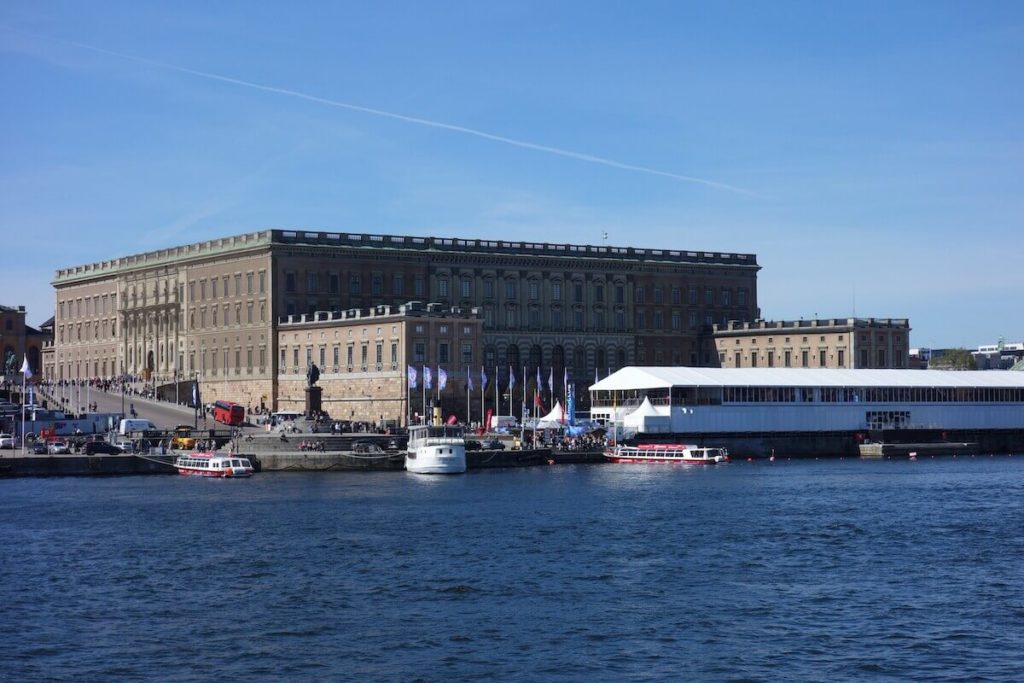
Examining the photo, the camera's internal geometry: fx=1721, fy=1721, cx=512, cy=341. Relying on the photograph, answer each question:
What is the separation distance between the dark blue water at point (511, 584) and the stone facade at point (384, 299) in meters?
71.0

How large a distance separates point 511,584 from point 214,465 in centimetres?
5655

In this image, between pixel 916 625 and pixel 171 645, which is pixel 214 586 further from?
pixel 916 625

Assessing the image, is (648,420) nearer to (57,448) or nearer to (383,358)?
(383,358)

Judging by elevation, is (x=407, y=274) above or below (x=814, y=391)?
above

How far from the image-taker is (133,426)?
136 metres

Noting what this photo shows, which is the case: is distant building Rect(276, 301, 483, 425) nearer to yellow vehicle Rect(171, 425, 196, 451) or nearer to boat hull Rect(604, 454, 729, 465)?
boat hull Rect(604, 454, 729, 465)

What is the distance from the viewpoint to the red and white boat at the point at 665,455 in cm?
13412

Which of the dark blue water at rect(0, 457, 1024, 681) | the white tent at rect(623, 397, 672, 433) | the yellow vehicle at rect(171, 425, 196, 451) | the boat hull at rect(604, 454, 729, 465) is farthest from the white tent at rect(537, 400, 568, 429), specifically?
the dark blue water at rect(0, 457, 1024, 681)

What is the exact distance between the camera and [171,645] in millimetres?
52406

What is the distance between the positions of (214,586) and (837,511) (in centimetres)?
3896

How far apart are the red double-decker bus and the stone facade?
2130 centimetres

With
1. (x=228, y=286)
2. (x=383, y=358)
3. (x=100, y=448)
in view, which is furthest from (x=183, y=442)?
(x=228, y=286)

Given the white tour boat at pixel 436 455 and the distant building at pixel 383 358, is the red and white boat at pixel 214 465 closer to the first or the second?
the white tour boat at pixel 436 455

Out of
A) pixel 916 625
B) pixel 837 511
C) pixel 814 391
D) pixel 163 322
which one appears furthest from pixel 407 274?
pixel 916 625
